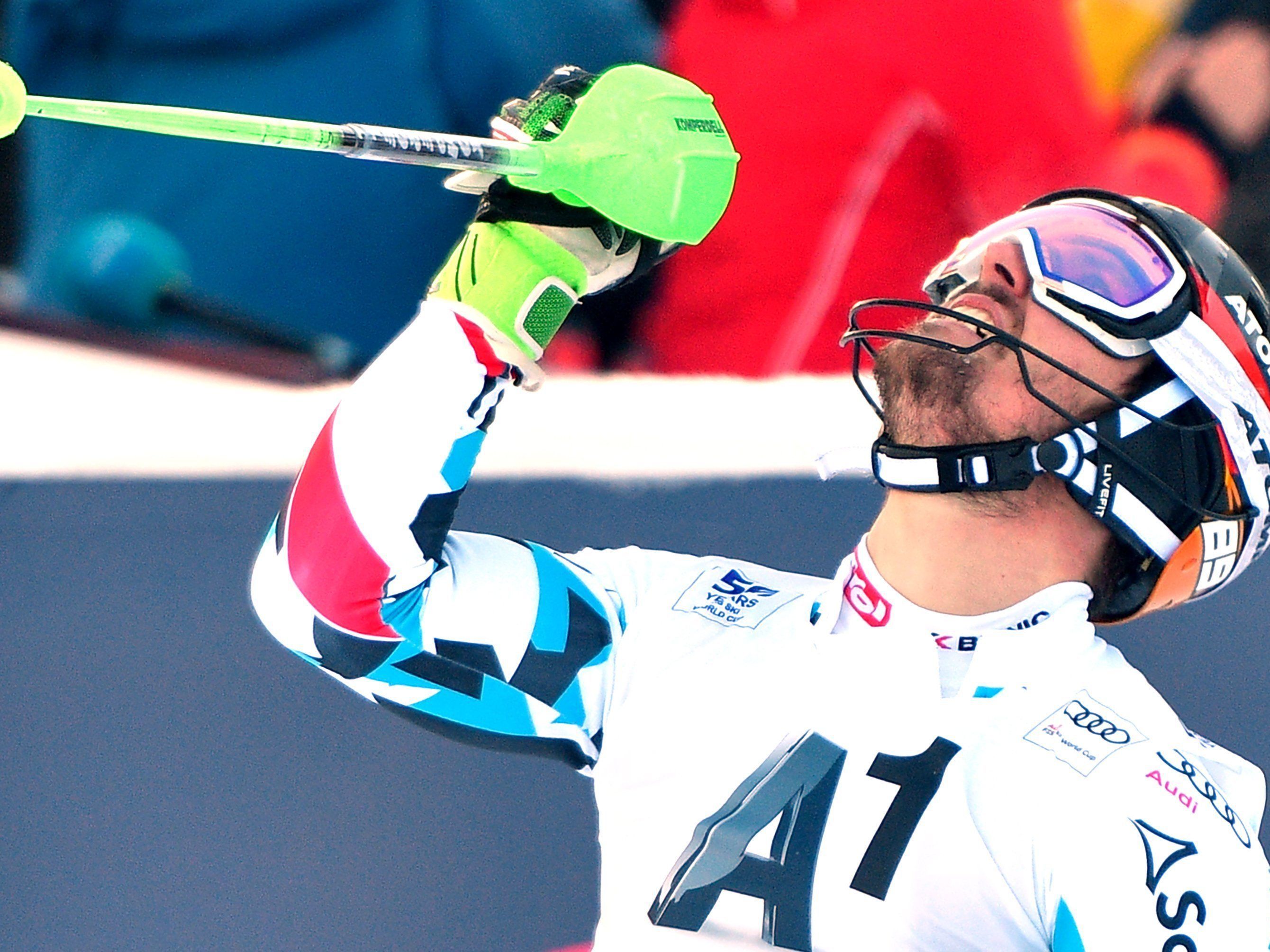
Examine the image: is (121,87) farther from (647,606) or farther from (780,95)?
(647,606)

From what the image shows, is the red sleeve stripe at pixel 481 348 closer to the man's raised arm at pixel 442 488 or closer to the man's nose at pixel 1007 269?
the man's raised arm at pixel 442 488

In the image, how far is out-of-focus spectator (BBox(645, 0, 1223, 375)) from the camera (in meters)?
2.34

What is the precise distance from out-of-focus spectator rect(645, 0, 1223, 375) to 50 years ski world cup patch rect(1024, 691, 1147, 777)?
1.12 meters

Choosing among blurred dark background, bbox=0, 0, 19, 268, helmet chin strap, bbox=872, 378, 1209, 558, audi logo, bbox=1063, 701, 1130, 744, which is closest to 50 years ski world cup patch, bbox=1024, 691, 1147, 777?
audi logo, bbox=1063, 701, 1130, 744

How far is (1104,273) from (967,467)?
8.4 inches

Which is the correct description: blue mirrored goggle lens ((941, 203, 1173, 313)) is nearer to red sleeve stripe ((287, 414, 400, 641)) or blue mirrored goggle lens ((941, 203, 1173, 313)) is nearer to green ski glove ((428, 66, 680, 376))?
green ski glove ((428, 66, 680, 376))

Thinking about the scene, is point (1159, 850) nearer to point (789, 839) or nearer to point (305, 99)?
point (789, 839)

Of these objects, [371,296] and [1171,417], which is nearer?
[1171,417]

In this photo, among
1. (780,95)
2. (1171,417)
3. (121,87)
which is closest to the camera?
(1171,417)

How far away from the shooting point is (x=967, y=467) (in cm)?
133

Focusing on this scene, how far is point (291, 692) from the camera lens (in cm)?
168

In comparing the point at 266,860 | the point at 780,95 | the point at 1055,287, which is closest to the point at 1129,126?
the point at 780,95

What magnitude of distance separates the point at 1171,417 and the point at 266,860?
99 centimetres

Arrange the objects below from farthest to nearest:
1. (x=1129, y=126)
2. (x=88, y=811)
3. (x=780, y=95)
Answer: (x=1129, y=126), (x=780, y=95), (x=88, y=811)
